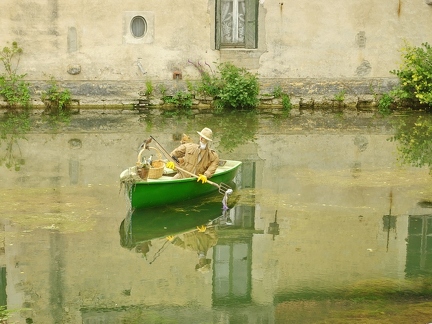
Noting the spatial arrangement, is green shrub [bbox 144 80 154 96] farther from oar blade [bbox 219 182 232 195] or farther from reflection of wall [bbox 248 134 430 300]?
oar blade [bbox 219 182 232 195]

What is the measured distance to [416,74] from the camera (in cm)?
1995

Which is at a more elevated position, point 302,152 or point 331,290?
point 302,152

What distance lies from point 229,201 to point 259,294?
354 centimetres

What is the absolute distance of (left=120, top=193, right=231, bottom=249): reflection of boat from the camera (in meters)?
10.9

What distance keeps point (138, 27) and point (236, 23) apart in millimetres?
2452

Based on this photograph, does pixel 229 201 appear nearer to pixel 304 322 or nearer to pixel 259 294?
pixel 259 294

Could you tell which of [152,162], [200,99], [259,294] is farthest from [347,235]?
[200,99]

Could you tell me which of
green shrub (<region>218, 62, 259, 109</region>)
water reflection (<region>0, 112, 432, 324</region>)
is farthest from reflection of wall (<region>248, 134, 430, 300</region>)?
green shrub (<region>218, 62, 259, 109</region>)

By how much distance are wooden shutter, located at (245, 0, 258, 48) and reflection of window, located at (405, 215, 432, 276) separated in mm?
9724

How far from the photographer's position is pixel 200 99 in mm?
A: 20453

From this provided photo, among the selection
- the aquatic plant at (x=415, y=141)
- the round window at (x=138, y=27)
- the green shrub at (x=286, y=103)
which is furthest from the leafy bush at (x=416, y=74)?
the round window at (x=138, y=27)

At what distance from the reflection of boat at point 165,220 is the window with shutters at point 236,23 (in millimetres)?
8727

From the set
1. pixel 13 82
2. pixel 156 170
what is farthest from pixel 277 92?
pixel 156 170

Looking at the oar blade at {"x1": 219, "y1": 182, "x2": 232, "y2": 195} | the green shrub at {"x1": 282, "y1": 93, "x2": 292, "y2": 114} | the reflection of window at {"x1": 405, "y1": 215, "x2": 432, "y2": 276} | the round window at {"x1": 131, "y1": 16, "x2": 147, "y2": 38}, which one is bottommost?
the reflection of window at {"x1": 405, "y1": 215, "x2": 432, "y2": 276}
